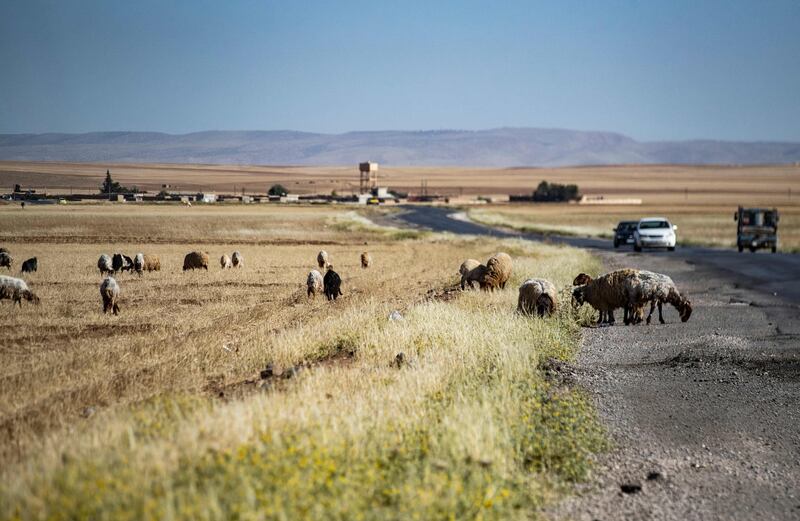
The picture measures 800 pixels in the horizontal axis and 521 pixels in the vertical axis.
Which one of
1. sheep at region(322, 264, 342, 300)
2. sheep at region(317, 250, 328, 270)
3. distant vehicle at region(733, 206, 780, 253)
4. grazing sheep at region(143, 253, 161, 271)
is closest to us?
sheep at region(322, 264, 342, 300)

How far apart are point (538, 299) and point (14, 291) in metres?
11.9

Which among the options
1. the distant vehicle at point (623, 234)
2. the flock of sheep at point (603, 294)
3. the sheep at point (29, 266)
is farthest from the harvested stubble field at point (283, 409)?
the distant vehicle at point (623, 234)

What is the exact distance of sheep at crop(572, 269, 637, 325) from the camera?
17719 millimetres

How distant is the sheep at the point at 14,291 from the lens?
18.6 meters

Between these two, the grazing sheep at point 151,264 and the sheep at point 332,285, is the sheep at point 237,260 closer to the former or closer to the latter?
the grazing sheep at point 151,264

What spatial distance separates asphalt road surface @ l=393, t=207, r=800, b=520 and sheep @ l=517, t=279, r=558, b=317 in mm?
963

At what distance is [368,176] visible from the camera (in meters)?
177

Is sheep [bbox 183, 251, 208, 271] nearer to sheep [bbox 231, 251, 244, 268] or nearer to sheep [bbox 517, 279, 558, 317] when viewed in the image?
sheep [bbox 231, 251, 244, 268]

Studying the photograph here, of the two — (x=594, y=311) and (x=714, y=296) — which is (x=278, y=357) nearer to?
(x=594, y=311)

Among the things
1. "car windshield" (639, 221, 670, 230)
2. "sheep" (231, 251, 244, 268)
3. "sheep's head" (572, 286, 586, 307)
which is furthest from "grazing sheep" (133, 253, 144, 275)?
"car windshield" (639, 221, 670, 230)

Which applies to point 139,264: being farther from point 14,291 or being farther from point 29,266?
point 14,291

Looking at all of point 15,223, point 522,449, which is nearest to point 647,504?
point 522,449

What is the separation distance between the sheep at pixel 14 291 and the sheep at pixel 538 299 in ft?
36.5

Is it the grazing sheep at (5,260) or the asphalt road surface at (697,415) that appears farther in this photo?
the grazing sheep at (5,260)
